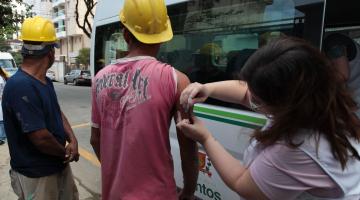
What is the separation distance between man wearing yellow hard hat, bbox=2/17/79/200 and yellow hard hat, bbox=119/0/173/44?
2.96 feet

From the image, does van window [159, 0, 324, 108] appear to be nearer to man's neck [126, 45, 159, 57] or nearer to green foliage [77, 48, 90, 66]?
man's neck [126, 45, 159, 57]

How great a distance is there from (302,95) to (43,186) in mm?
1797

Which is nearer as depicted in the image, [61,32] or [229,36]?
[229,36]

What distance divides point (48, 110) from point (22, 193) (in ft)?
1.91

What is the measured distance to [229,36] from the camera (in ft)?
9.64

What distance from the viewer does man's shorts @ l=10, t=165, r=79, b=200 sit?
94.8 inches

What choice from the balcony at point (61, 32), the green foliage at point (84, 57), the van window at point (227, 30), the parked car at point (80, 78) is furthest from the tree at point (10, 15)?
the balcony at point (61, 32)

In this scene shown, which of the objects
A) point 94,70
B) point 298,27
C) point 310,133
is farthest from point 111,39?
point 310,133

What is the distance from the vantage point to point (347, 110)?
125 cm

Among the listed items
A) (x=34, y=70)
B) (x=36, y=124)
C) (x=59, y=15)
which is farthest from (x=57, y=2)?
(x=36, y=124)

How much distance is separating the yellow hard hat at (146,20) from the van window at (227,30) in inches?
38.7

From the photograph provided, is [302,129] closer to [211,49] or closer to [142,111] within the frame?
[142,111]

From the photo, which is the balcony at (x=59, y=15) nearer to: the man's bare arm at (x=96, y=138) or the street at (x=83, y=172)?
the street at (x=83, y=172)

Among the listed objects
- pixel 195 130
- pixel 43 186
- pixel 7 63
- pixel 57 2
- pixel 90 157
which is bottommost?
pixel 90 157
